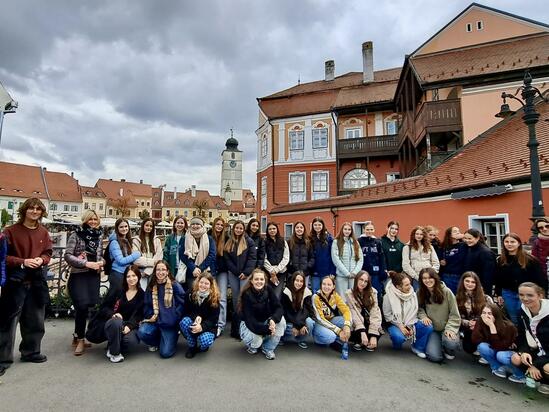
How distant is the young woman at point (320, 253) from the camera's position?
552 cm

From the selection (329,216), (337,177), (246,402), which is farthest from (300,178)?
(246,402)

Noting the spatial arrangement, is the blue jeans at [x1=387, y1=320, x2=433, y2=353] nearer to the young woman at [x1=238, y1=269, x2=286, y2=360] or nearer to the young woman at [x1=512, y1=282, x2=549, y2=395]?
the young woman at [x1=512, y1=282, x2=549, y2=395]

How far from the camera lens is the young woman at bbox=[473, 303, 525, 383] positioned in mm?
3432

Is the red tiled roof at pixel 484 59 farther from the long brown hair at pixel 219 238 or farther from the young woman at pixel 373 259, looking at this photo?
the long brown hair at pixel 219 238

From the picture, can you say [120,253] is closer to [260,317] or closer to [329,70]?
[260,317]

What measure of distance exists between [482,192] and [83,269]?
9.06 meters

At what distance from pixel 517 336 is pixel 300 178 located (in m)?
22.0

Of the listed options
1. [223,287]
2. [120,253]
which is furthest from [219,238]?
[120,253]

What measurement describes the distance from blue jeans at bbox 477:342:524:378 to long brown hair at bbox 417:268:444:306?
705 millimetres

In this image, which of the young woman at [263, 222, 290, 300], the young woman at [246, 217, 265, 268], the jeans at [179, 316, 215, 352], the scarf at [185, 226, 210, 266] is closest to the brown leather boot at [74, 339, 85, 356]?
the jeans at [179, 316, 215, 352]

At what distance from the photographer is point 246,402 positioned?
3.02m

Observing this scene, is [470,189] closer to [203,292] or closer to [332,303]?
[332,303]

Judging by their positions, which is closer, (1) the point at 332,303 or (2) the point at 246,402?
(2) the point at 246,402

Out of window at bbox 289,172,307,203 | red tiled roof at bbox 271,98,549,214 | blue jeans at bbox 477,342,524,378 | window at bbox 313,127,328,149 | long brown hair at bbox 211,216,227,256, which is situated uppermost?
window at bbox 313,127,328,149
